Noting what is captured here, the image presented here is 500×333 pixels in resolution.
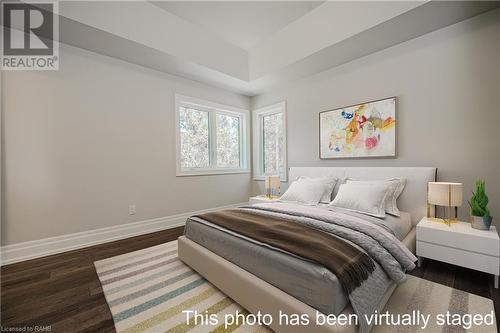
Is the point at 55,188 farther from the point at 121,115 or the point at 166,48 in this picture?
the point at 166,48

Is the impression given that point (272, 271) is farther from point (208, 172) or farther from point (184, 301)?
point (208, 172)

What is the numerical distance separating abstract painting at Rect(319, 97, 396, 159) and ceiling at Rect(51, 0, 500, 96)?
2.56 ft

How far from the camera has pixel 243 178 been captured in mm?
4855

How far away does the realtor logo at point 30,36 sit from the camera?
2279 mm

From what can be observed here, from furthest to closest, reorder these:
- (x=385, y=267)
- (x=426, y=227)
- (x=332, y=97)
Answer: (x=332, y=97)
(x=426, y=227)
(x=385, y=267)

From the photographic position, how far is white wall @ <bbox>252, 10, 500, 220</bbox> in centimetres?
229

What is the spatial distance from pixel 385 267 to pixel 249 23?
3.45m

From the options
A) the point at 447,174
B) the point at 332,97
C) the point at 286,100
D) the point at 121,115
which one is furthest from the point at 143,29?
the point at 447,174

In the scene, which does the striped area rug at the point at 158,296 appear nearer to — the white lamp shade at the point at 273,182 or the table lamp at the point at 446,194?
the white lamp shade at the point at 273,182

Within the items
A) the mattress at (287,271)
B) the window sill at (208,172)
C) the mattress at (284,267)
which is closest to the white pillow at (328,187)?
the mattress at (284,267)

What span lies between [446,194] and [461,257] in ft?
1.90

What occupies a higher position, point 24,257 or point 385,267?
point 385,267

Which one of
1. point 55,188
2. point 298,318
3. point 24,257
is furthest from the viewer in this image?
point 55,188

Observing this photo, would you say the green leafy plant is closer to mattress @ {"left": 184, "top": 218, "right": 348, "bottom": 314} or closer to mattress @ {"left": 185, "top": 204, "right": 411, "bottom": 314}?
mattress @ {"left": 185, "top": 204, "right": 411, "bottom": 314}
